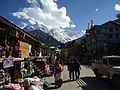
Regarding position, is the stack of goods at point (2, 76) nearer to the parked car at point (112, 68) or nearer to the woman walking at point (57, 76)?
the woman walking at point (57, 76)

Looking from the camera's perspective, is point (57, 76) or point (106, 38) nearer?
point (57, 76)

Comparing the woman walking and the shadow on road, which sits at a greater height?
the woman walking

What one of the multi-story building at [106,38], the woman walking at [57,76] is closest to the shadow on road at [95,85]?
the woman walking at [57,76]

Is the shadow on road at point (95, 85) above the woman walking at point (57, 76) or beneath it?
beneath

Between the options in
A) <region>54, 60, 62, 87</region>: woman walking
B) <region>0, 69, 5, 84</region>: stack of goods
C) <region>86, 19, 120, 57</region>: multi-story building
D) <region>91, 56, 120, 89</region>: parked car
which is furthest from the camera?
<region>86, 19, 120, 57</region>: multi-story building

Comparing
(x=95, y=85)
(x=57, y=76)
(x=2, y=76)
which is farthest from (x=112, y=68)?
(x=2, y=76)

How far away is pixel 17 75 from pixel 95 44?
49.3 meters

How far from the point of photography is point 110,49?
57562 millimetres

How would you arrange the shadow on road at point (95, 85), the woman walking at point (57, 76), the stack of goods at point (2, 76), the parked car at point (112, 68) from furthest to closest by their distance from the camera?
1. the woman walking at point (57, 76)
2. the shadow on road at point (95, 85)
3. the stack of goods at point (2, 76)
4. the parked car at point (112, 68)

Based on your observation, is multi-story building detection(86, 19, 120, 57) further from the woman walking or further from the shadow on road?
the woman walking

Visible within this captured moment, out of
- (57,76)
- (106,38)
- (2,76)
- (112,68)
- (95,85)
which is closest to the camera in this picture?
(2,76)

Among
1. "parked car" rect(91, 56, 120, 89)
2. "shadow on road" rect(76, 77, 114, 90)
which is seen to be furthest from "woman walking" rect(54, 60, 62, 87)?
"parked car" rect(91, 56, 120, 89)

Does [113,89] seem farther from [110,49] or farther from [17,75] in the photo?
[110,49]

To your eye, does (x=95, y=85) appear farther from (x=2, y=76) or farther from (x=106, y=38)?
(x=106, y=38)
